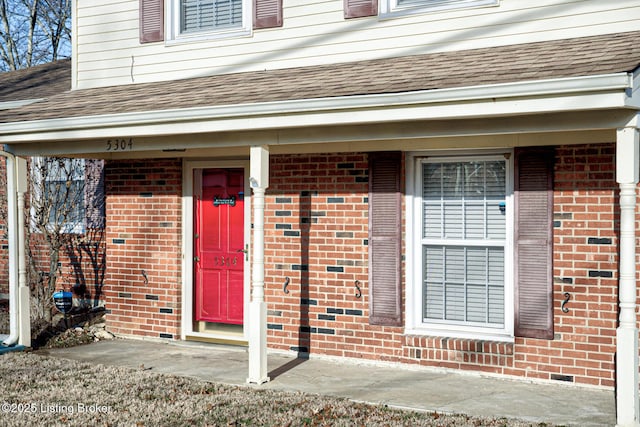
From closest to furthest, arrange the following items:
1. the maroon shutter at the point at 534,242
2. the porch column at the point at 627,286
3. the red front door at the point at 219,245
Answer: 1. the porch column at the point at 627,286
2. the maroon shutter at the point at 534,242
3. the red front door at the point at 219,245

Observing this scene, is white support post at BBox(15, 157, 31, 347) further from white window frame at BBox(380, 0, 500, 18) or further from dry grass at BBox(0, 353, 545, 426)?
white window frame at BBox(380, 0, 500, 18)

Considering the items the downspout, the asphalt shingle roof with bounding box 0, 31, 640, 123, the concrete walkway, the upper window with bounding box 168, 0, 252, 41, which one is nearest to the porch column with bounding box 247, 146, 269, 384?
the concrete walkway

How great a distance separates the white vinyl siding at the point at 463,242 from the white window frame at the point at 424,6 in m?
1.52

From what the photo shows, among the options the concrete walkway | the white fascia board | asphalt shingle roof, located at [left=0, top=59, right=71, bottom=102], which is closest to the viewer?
the white fascia board

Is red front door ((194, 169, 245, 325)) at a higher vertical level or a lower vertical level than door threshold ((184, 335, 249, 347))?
higher

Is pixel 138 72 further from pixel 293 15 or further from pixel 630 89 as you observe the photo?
pixel 630 89

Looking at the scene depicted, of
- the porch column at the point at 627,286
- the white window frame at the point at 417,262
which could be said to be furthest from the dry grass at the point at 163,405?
the white window frame at the point at 417,262

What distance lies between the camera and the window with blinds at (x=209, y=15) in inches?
348

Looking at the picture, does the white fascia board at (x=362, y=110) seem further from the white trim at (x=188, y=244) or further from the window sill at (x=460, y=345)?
the window sill at (x=460, y=345)

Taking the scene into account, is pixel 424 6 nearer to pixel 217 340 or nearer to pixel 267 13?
pixel 267 13

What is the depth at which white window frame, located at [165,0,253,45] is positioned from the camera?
866 centimetres

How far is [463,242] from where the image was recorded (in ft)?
24.8

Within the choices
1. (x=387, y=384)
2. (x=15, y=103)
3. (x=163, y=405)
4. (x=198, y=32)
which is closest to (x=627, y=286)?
(x=387, y=384)

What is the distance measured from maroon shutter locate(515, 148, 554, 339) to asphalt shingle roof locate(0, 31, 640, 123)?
102 centimetres
